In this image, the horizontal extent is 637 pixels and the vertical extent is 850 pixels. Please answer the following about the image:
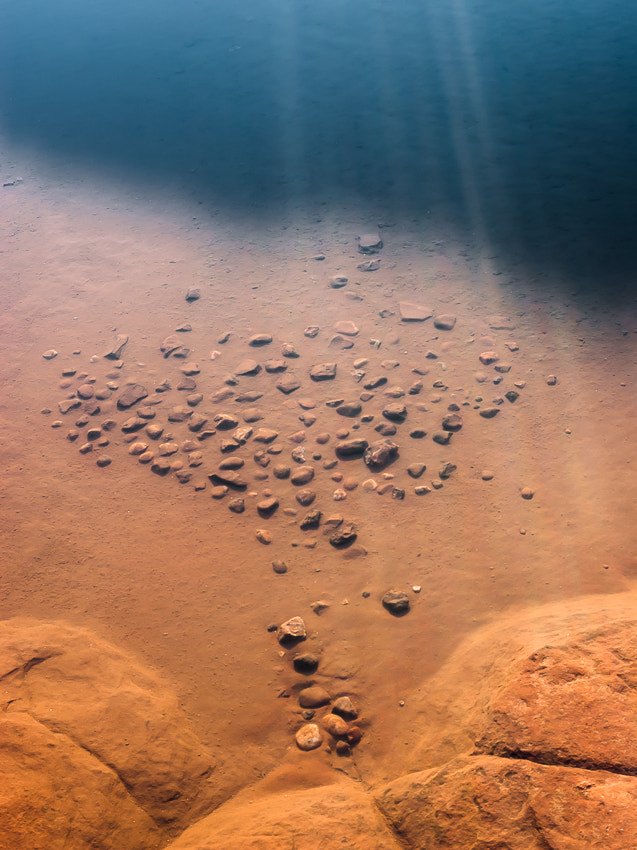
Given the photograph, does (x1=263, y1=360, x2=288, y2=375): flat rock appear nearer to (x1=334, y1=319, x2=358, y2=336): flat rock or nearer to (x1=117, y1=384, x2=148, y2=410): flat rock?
(x1=334, y1=319, x2=358, y2=336): flat rock

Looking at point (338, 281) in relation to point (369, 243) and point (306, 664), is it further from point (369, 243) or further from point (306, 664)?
point (306, 664)

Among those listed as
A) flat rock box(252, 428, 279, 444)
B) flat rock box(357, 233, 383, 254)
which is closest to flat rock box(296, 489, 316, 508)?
flat rock box(252, 428, 279, 444)

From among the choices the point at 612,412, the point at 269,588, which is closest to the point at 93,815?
the point at 269,588

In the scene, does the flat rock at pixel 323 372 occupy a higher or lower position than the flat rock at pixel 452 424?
higher

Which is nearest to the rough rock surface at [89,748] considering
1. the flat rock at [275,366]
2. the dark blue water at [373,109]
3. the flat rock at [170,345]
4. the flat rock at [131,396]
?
the flat rock at [131,396]

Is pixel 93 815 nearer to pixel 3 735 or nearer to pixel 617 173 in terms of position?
pixel 3 735

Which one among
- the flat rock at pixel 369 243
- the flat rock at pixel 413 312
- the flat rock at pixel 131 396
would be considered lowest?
the flat rock at pixel 131 396

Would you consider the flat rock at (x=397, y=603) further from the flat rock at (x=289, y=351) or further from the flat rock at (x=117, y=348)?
the flat rock at (x=117, y=348)
